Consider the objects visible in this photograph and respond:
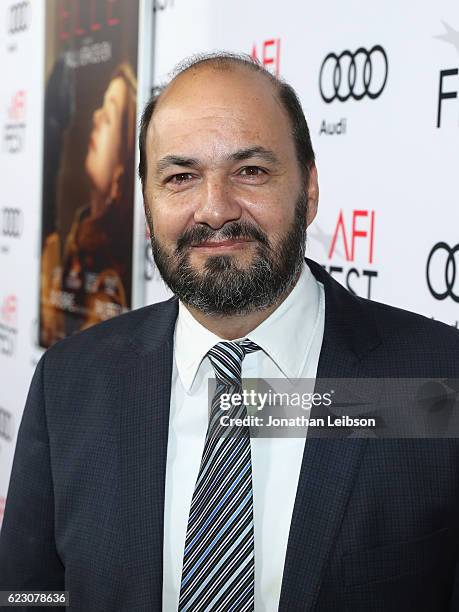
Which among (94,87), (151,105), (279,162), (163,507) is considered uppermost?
(94,87)

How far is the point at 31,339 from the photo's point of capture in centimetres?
347

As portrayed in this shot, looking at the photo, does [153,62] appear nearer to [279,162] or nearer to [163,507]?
[279,162]

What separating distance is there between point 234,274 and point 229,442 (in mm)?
272

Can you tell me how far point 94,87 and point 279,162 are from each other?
1.66 metres

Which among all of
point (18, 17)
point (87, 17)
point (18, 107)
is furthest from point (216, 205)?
point (18, 17)

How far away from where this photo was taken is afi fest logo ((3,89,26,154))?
11.5ft

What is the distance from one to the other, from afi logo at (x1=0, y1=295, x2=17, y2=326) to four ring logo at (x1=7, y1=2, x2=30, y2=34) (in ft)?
3.67

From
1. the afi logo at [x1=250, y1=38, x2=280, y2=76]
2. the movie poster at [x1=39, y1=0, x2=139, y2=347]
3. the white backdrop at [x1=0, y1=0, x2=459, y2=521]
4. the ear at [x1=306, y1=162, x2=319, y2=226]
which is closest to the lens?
the ear at [x1=306, y1=162, x2=319, y2=226]

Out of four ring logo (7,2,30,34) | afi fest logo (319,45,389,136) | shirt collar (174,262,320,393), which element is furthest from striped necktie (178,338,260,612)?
four ring logo (7,2,30,34)

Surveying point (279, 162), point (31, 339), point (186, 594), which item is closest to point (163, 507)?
point (186, 594)

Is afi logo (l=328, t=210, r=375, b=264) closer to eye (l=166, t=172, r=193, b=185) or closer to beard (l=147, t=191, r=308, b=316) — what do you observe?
beard (l=147, t=191, r=308, b=316)

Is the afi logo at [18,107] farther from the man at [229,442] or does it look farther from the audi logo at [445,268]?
the audi logo at [445,268]

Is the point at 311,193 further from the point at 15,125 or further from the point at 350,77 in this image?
the point at 15,125

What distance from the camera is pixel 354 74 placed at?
1871 millimetres
